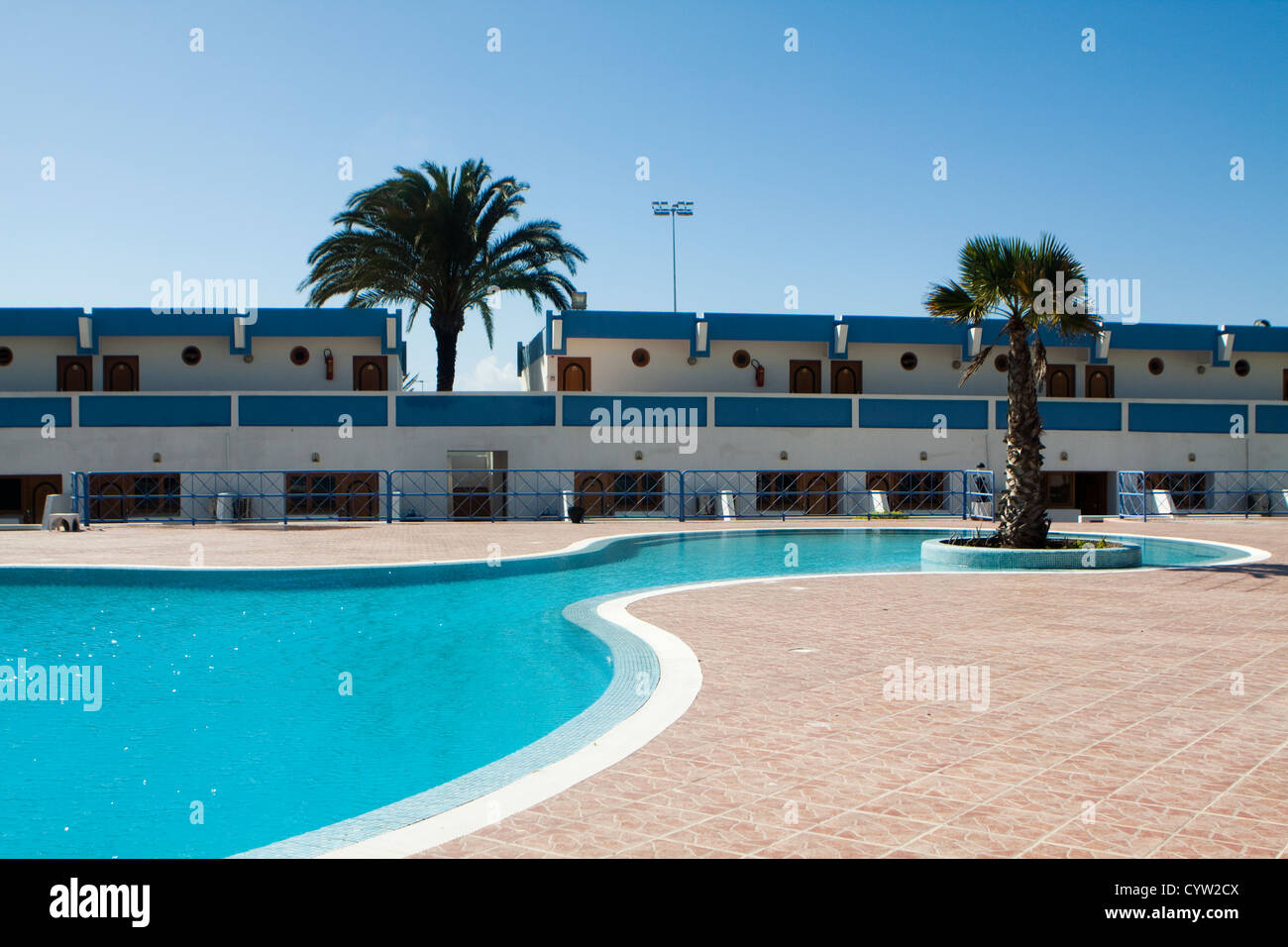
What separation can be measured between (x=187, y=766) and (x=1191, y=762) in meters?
5.24

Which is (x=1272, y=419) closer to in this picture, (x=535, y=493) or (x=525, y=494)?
(x=535, y=493)

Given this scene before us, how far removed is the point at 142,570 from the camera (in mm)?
12500

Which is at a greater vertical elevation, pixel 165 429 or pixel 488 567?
pixel 165 429

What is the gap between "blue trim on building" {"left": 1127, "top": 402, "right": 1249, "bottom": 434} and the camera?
3128 cm

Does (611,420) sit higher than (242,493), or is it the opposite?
(611,420)

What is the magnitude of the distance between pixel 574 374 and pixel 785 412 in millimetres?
7032

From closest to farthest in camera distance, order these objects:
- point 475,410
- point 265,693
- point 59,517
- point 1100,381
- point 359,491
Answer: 1. point 265,693
2. point 59,517
3. point 359,491
4. point 475,410
5. point 1100,381

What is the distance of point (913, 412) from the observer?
30172 mm

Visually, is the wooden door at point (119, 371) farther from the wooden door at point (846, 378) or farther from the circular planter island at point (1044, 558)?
the circular planter island at point (1044, 558)

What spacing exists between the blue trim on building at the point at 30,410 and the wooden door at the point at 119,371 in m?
3.11

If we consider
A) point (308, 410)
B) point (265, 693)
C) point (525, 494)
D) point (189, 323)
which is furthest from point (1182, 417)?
point (265, 693)

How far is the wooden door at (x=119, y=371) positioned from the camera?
1193 inches

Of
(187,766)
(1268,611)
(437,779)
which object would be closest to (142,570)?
(187,766)
